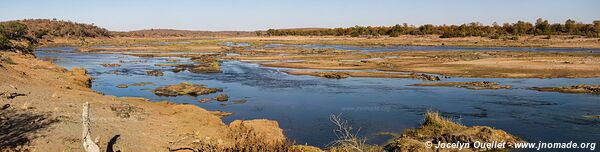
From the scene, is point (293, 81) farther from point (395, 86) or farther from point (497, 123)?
point (497, 123)

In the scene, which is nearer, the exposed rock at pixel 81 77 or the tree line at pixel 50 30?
the exposed rock at pixel 81 77

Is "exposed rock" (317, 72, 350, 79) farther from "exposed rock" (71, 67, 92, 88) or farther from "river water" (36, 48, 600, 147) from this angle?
"exposed rock" (71, 67, 92, 88)

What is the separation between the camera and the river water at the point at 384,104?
15680mm

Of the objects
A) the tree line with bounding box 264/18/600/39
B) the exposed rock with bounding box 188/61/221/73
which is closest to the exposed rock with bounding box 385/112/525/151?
the exposed rock with bounding box 188/61/221/73

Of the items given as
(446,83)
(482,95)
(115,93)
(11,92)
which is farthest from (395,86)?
(11,92)

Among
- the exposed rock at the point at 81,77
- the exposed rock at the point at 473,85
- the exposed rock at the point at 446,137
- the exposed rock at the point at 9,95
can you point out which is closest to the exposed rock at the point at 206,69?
the exposed rock at the point at 81,77

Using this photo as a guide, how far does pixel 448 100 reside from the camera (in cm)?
2169

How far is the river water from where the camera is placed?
1568 cm

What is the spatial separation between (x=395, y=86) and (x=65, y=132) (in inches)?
738

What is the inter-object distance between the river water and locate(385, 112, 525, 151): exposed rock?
1044 millimetres

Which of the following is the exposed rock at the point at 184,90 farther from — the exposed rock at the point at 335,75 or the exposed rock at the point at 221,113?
the exposed rock at the point at 335,75

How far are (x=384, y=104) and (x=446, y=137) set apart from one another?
7661mm

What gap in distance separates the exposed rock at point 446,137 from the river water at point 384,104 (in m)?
1.04

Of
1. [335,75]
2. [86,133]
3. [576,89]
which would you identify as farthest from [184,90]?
[576,89]
